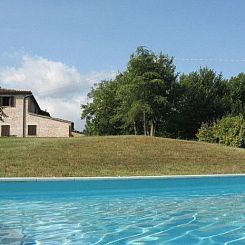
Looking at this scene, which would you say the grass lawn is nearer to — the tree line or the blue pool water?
the blue pool water

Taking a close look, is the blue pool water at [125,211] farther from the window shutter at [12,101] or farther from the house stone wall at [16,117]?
the window shutter at [12,101]

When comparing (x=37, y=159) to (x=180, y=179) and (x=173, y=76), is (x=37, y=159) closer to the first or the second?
(x=180, y=179)

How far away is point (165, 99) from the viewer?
4000cm

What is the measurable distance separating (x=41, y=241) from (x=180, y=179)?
9.89 m

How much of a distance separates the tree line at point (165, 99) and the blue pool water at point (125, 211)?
23664 millimetres

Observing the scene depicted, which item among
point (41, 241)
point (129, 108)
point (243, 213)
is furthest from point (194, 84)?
point (41, 241)

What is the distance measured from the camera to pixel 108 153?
22172 mm

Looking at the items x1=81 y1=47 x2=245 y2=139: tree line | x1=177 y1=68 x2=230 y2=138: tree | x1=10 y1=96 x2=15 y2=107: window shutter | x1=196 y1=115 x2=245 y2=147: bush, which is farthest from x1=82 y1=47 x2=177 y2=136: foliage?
x1=10 y1=96 x2=15 y2=107: window shutter

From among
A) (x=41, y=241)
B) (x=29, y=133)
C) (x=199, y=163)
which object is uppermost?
(x=29, y=133)

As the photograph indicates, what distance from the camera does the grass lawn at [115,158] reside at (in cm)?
1800

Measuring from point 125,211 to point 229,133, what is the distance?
2238 cm

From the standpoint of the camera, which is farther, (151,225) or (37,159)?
(37,159)

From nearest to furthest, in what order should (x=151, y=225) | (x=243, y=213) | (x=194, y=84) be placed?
(x=151, y=225) → (x=243, y=213) → (x=194, y=84)

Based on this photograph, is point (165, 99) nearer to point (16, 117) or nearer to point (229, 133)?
point (229, 133)
